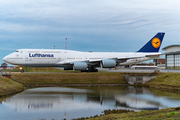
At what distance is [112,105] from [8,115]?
1015 centimetres

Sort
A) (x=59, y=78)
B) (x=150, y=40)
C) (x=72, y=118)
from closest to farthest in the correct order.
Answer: (x=72, y=118)
(x=59, y=78)
(x=150, y=40)

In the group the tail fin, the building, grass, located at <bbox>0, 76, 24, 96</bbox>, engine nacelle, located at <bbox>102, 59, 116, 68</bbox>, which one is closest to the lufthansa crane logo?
the tail fin

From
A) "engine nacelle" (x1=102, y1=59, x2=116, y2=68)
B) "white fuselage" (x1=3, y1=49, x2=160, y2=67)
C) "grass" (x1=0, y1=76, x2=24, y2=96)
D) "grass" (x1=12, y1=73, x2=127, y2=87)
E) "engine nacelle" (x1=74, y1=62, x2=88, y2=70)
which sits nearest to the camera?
"grass" (x1=0, y1=76, x2=24, y2=96)

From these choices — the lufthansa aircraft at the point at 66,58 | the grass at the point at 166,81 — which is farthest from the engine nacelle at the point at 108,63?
the grass at the point at 166,81

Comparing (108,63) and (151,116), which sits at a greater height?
(108,63)

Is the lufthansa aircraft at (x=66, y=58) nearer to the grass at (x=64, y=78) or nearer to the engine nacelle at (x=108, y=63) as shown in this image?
the engine nacelle at (x=108, y=63)

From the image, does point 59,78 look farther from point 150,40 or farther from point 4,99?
point 150,40

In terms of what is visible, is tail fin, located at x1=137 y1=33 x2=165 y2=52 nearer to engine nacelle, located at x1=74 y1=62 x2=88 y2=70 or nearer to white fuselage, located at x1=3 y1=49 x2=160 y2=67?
white fuselage, located at x1=3 y1=49 x2=160 y2=67

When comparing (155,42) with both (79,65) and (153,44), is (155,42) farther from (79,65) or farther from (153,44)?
(79,65)

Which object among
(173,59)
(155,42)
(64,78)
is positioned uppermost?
(155,42)

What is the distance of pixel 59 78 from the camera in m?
35.2

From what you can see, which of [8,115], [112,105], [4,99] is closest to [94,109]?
[112,105]

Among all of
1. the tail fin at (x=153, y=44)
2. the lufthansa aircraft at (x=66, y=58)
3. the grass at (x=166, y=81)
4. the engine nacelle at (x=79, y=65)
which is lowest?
the grass at (x=166, y=81)

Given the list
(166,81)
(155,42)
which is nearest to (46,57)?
(166,81)
